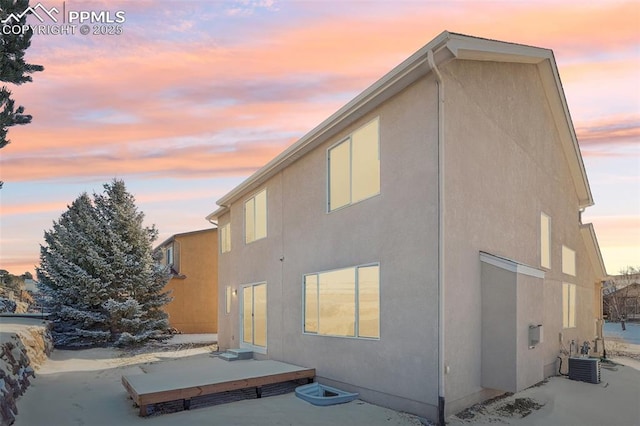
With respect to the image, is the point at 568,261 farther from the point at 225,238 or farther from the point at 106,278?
the point at 106,278

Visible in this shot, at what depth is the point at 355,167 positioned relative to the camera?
9.54 meters

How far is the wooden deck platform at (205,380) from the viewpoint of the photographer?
818 cm

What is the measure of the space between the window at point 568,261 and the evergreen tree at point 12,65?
1288 cm

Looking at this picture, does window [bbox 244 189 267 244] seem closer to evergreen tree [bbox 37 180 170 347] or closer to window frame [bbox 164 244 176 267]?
evergreen tree [bbox 37 180 170 347]

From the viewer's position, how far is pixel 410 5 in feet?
30.7

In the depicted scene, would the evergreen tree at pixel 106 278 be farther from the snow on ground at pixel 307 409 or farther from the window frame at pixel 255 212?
the snow on ground at pixel 307 409

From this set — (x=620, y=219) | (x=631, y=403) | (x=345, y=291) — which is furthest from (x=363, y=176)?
(x=620, y=219)

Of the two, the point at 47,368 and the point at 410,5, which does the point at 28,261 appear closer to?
the point at 47,368

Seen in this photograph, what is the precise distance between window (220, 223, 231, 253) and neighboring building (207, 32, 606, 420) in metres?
5.06

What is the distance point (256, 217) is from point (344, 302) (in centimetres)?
569

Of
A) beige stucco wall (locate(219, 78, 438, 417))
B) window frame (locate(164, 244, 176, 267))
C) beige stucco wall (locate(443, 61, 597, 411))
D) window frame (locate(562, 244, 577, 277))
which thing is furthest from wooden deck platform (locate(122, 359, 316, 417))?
window frame (locate(164, 244, 176, 267))

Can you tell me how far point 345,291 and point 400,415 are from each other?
2658 mm

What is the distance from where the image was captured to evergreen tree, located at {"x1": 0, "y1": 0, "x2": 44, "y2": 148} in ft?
22.2

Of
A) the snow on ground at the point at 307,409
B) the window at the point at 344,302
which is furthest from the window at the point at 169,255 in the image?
the window at the point at 344,302
